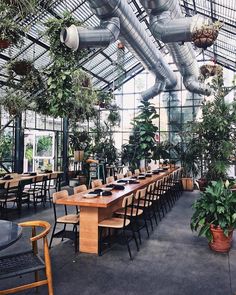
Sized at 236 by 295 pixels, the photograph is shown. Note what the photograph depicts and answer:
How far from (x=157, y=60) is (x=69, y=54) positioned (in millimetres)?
4357

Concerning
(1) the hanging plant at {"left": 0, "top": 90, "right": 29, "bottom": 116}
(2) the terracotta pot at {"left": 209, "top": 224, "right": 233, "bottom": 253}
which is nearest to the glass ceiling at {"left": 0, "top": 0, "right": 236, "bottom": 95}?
(1) the hanging plant at {"left": 0, "top": 90, "right": 29, "bottom": 116}

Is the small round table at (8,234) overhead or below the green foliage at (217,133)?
below

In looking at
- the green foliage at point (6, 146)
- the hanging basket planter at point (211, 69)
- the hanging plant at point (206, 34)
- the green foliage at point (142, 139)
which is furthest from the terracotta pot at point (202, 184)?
the green foliage at point (6, 146)

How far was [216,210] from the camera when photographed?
12.6 ft

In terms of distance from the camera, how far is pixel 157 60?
8742 mm

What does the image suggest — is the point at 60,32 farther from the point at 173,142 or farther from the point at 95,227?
the point at 173,142

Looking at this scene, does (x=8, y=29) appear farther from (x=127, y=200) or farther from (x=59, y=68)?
(x=127, y=200)

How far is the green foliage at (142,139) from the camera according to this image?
1148 centimetres

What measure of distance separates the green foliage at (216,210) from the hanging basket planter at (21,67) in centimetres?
348

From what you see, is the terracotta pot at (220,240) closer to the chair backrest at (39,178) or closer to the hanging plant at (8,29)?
the hanging plant at (8,29)

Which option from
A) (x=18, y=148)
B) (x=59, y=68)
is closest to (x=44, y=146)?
(x=18, y=148)

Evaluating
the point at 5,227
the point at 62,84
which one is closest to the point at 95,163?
the point at 62,84

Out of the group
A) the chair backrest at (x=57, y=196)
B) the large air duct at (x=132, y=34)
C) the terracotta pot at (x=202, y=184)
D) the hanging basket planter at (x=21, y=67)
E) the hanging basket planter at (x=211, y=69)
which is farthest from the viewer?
the terracotta pot at (x=202, y=184)

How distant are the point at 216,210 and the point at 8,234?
2836 mm
